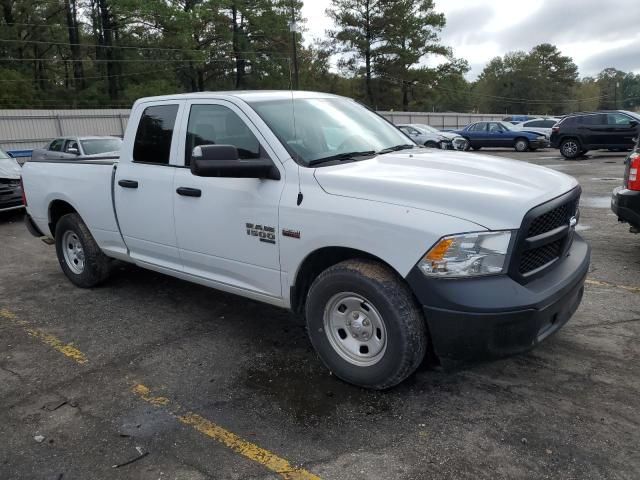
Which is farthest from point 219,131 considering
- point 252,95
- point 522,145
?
point 522,145

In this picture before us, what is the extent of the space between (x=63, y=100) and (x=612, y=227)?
152ft

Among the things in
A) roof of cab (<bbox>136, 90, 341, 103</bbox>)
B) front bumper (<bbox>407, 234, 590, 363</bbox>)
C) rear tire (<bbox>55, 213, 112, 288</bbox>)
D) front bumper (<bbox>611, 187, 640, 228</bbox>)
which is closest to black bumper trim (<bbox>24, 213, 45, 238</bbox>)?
rear tire (<bbox>55, 213, 112, 288</bbox>)

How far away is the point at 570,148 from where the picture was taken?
65.3ft

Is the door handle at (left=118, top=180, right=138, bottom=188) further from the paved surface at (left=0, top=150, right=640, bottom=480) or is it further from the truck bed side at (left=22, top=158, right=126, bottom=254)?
the paved surface at (left=0, top=150, right=640, bottom=480)

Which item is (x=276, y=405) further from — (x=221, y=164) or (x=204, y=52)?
(x=204, y=52)

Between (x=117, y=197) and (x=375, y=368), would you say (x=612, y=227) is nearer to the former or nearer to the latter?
(x=375, y=368)

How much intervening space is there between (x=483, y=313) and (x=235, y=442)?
153 cm

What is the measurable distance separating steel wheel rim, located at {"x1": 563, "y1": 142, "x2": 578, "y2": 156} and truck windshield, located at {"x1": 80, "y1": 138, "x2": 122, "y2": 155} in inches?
610

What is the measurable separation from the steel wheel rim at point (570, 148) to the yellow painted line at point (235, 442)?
19.8 m

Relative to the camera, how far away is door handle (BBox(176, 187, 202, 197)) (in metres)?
4.13

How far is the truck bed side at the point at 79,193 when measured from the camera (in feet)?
16.9

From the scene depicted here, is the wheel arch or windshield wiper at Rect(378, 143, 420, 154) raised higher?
windshield wiper at Rect(378, 143, 420, 154)

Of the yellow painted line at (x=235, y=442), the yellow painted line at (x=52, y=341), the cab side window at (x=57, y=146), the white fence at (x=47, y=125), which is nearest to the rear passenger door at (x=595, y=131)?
the cab side window at (x=57, y=146)

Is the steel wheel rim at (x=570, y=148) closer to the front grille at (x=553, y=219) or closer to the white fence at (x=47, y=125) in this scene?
the front grille at (x=553, y=219)
